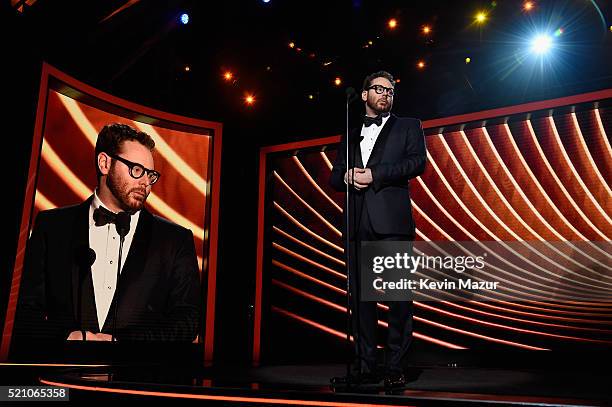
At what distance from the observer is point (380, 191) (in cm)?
245

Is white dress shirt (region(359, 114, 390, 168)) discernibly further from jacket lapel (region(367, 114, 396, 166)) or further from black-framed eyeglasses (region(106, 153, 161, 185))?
black-framed eyeglasses (region(106, 153, 161, 185))

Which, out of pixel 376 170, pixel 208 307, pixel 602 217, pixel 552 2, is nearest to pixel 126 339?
pixel 208 307

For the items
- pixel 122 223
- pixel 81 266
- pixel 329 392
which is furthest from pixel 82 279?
pixel 329 392

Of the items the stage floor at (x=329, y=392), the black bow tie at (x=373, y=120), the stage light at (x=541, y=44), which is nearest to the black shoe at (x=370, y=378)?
the stage floor at (x=329, y=392)

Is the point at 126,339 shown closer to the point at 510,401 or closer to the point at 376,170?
the point at 376,170

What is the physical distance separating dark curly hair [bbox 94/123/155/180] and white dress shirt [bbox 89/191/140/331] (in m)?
0.31

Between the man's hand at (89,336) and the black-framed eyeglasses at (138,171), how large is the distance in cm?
108

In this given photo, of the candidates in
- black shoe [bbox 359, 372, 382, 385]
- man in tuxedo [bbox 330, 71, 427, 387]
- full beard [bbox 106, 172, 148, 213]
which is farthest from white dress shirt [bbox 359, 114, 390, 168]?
full beard [bbox 106, 172, 148, 213]

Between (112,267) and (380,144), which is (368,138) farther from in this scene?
(112,267)

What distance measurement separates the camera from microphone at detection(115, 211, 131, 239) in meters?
3.84

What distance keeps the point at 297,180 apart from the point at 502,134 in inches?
63.0

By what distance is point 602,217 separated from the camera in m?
3.56

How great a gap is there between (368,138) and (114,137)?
2.07m

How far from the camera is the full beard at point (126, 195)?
151 inches
